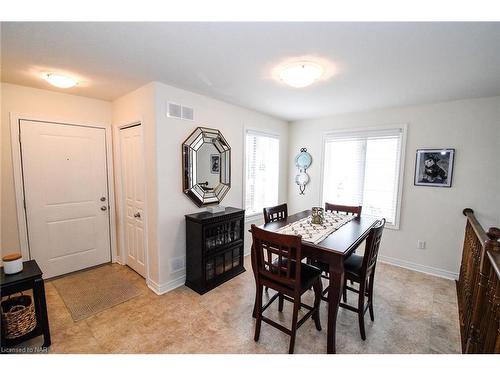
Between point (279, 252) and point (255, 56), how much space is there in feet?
5.15

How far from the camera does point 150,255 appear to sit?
262 cm

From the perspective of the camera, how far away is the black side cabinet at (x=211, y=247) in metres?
2.52

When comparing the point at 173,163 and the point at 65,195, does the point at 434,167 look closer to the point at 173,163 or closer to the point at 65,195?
the point at 173,163

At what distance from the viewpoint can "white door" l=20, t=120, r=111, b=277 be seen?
2.61 m

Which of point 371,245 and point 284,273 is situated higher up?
point 371,245

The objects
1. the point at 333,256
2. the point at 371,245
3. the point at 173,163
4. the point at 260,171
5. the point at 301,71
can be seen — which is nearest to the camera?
the point at 333,256

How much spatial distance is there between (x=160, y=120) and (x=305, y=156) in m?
2.72

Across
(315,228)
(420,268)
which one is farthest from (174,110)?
(420,268)

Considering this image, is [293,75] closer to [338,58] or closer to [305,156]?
[338,58]

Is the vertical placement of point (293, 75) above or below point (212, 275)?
above

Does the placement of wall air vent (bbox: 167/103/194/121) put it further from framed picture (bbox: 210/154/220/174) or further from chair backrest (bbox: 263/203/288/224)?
chair backrest (bbox: 263/203/288/224)

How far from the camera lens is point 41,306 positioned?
5.63 feet
